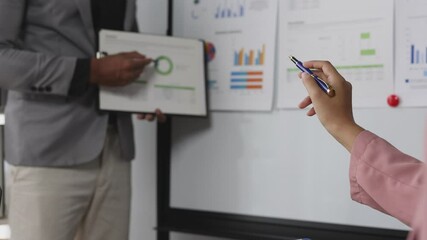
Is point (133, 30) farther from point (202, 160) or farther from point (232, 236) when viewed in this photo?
point (232, 236)

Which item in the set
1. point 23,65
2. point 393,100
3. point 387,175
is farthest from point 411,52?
point 23,65

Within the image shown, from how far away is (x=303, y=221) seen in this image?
172cm

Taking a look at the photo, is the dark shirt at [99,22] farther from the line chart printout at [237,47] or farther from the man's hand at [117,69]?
the line chart printout at [237,47]

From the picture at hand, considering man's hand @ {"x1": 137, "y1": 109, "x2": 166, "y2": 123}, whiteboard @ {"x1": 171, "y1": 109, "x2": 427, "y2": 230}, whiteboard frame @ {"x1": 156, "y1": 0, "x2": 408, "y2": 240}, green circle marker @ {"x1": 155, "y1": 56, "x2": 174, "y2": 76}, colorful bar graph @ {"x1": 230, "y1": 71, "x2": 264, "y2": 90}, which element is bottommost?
whiteboard frame @ {"x1": 156, "y1": 0, "x2": 408, "y2": 240}

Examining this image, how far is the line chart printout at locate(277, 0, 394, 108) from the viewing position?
5.19 feet

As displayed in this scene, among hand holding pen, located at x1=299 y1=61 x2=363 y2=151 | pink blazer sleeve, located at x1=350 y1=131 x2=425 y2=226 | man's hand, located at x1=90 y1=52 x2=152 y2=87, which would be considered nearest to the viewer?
pink blazer sleeve, located at x1=350 y1=131 x2=425 y2=226

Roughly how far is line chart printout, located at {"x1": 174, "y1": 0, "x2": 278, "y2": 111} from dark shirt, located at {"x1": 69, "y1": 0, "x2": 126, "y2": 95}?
10.3 inches

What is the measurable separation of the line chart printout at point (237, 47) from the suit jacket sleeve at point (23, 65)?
505 millimetres

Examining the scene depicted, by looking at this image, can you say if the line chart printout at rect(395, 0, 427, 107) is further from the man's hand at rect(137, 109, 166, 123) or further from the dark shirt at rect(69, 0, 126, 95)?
the dark shirt at rect(69, 0, 126, 95)

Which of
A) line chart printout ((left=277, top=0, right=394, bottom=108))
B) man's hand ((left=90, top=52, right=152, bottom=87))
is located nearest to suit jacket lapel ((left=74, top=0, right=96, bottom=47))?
man's hand ((left=90, top=52, right=152, bottom=87))

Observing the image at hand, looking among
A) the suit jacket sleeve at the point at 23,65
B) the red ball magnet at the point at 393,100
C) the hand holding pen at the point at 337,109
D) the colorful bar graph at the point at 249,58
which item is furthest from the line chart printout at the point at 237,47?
the hand holding pen at the point at 337,109

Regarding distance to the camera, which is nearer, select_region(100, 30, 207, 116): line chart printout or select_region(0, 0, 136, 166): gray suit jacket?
select_region(0, 0, 136, 166): gray suit jacket

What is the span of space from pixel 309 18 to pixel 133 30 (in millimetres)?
581

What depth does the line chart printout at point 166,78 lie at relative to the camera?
1770 mm
